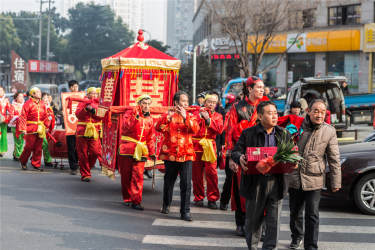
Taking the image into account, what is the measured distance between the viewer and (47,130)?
41.2 feet

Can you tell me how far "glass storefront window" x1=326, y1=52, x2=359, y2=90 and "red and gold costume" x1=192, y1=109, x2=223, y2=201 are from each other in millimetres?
25436

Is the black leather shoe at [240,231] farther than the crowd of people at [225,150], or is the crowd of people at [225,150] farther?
the black leather shoe at [240,231]

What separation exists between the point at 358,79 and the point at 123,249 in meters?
28.3

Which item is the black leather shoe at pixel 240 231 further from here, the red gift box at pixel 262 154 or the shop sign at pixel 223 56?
the shop sign at pixel 223 56

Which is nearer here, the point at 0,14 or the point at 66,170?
the point at 66,170

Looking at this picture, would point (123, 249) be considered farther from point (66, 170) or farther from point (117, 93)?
point (66, 170)

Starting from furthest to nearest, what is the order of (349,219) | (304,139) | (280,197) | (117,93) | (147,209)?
(117,93)
(147,209)
(349,219)
(304,139)
(280,197)

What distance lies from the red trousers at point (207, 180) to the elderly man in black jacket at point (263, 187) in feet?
9.83

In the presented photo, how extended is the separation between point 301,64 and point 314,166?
30880 mm

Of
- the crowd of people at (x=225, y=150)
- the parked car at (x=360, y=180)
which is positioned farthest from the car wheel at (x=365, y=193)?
the crowd of people at (x=225, y=150)

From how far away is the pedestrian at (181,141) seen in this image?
7.59m

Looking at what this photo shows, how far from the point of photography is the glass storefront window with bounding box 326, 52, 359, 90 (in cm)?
Answer: 3222

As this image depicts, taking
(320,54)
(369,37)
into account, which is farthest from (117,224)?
(320,54)

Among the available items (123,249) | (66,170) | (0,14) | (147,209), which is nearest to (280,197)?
(123,249)
